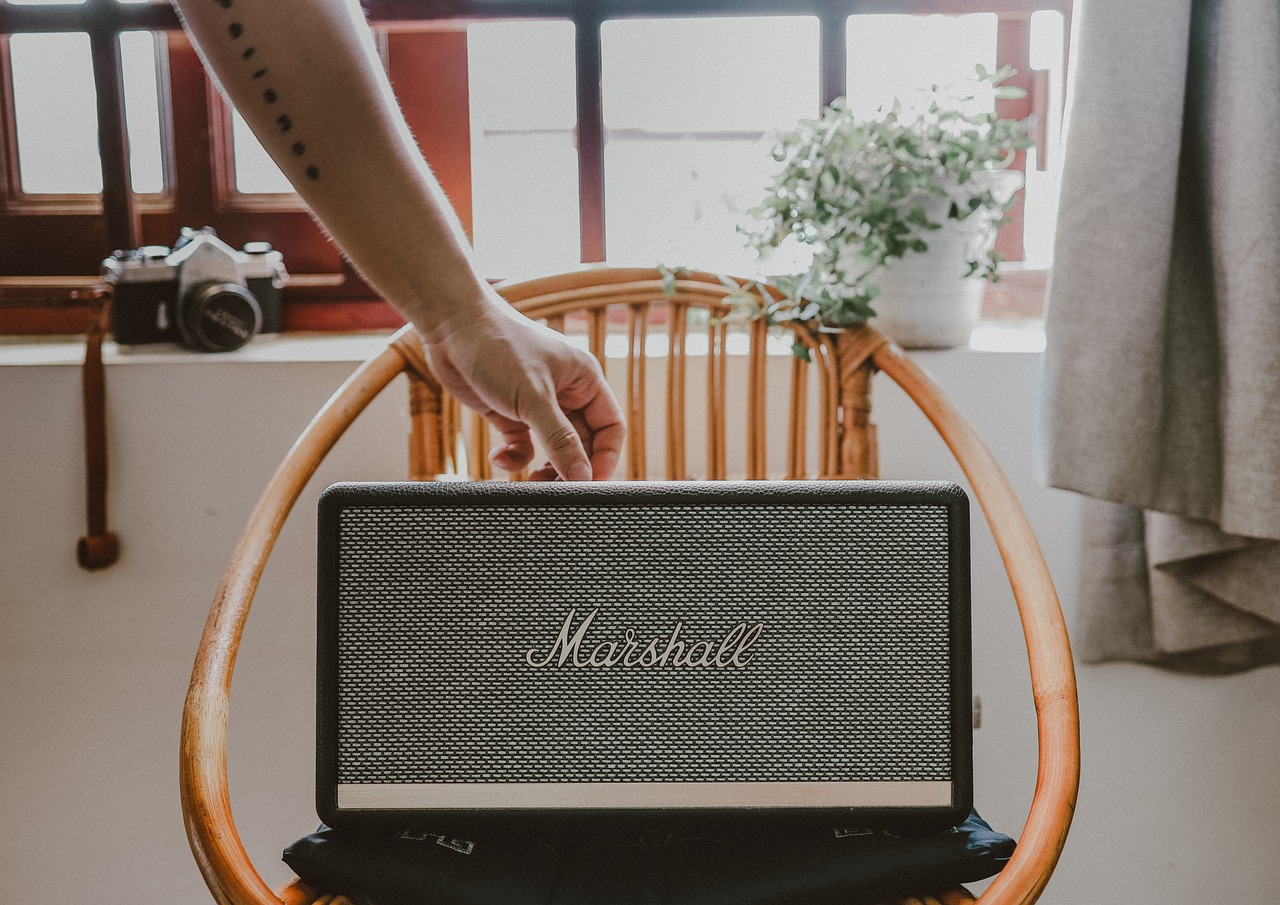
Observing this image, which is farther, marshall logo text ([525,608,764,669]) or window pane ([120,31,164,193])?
window pane ([120,31,164,193])

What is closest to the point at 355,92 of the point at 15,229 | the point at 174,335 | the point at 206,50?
the point at 206,50

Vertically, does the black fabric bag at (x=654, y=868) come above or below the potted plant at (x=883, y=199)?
below

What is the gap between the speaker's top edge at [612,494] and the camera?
52 cm

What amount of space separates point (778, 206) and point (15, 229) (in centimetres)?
101

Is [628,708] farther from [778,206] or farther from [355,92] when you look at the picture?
[778,206]

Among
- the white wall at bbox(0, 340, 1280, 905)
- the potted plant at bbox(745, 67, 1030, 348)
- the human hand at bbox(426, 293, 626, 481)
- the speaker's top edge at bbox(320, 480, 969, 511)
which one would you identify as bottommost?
the white wall at bbox(0, 340, 1280, 905)

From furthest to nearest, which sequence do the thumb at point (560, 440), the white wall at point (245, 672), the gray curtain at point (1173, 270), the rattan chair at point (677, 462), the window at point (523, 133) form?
the window at point (523, 133) → the white wall at point (245, 672) → the gray curtain at point (1173, 270) → the thumb at point (560, 440) → the rattan chair at point (677, 462)

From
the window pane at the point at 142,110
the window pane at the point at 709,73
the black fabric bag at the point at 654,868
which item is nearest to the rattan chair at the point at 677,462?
the black fabric bag at the point at 654,868

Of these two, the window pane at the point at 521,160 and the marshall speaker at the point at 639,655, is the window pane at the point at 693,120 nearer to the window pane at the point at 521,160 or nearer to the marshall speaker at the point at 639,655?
the window pane at the point at 521,160

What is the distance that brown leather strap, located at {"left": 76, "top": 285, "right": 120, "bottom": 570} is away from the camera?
98 cm

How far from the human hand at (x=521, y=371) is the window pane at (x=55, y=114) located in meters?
0.87

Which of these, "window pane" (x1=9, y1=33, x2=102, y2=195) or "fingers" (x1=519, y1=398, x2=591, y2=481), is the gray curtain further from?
"window pane" (x1=9, y1=33, x2=102, y2=195)

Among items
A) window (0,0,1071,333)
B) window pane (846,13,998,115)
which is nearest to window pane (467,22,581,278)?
window (0,0,1071,333)

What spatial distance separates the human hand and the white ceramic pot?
0.47m
